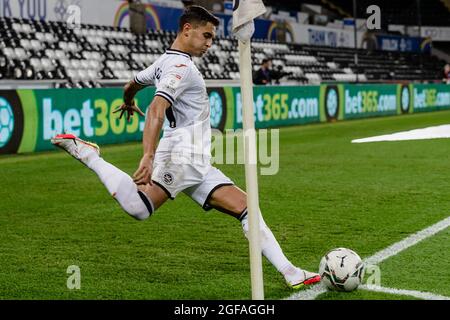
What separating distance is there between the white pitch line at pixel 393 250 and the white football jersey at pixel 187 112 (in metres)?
1.03

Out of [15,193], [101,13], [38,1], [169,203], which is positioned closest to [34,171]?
[15,193]

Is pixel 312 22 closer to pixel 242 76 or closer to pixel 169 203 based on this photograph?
pixel 169 203

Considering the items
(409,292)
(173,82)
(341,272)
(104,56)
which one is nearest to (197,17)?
(173,82)

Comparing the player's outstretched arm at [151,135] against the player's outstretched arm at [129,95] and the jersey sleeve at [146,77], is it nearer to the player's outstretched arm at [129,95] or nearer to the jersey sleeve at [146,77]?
the jersey sleeve at [146,77]

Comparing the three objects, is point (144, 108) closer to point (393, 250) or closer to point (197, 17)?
point (393, 250)

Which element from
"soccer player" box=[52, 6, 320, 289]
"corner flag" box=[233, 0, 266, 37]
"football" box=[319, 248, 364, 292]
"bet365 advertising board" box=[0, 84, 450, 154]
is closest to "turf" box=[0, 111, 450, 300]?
"football" box=[319, 248, 364, 292]

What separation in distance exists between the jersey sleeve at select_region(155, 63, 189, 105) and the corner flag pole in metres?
0.87

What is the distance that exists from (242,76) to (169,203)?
5.00 m

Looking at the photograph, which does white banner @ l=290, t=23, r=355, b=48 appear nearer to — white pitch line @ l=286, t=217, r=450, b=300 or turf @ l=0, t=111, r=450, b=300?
turf @ l=0, t=111, r=450, b=300

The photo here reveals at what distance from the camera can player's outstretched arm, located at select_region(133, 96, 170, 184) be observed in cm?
401

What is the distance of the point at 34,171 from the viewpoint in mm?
→ 11062

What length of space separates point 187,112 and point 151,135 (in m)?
0.50

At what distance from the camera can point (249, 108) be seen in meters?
3.53

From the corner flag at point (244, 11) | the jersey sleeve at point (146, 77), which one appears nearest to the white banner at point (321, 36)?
the jersey sleeve at point (146, 77)
